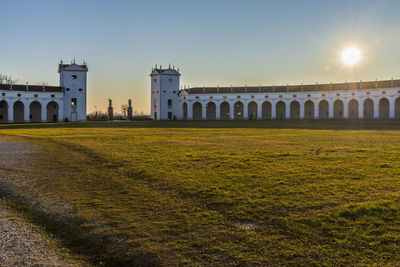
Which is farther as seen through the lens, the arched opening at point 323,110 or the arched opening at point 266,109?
the arched opening at point 266,109

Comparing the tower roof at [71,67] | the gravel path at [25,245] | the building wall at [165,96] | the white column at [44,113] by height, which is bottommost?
the gravel path at [25,245]

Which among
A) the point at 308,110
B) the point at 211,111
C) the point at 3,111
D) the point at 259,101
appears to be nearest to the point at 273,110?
the point at 259,101

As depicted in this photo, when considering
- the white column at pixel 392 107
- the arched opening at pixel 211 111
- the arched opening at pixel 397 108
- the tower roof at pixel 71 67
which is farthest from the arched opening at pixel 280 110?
the tower roof at pixel 71 67

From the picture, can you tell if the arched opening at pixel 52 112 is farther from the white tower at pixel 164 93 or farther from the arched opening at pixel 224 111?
the arched opening at pixel 224 111

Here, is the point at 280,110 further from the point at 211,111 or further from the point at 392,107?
the point at 392,107

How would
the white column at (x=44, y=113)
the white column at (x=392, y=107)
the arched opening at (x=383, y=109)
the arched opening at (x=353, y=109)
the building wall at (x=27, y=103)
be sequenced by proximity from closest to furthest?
the building wall at (x=27, y=103) < the white column at (x=392, y=107) < the white column at (x=44, y=113) < the arched opening at (x=383, y=109) < the arched opening at (x=353, y=109)

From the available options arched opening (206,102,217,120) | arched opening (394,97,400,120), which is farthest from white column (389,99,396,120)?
arched opening (206,102,217,120)

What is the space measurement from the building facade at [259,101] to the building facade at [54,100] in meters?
16.2

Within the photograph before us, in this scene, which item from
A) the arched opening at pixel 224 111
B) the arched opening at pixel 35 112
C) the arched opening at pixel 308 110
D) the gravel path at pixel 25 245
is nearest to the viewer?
the gravel path at pixel 25 245

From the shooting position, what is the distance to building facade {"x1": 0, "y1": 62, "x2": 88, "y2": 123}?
57.6 meters

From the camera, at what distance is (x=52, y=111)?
61531mm

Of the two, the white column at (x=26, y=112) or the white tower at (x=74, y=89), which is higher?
the white tower at (x=74, y=89)

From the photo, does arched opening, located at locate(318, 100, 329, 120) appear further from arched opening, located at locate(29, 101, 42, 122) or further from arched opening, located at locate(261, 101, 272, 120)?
arched opening, located at locate(29, 101, 42, 122)

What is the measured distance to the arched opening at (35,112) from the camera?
60.6 meters
